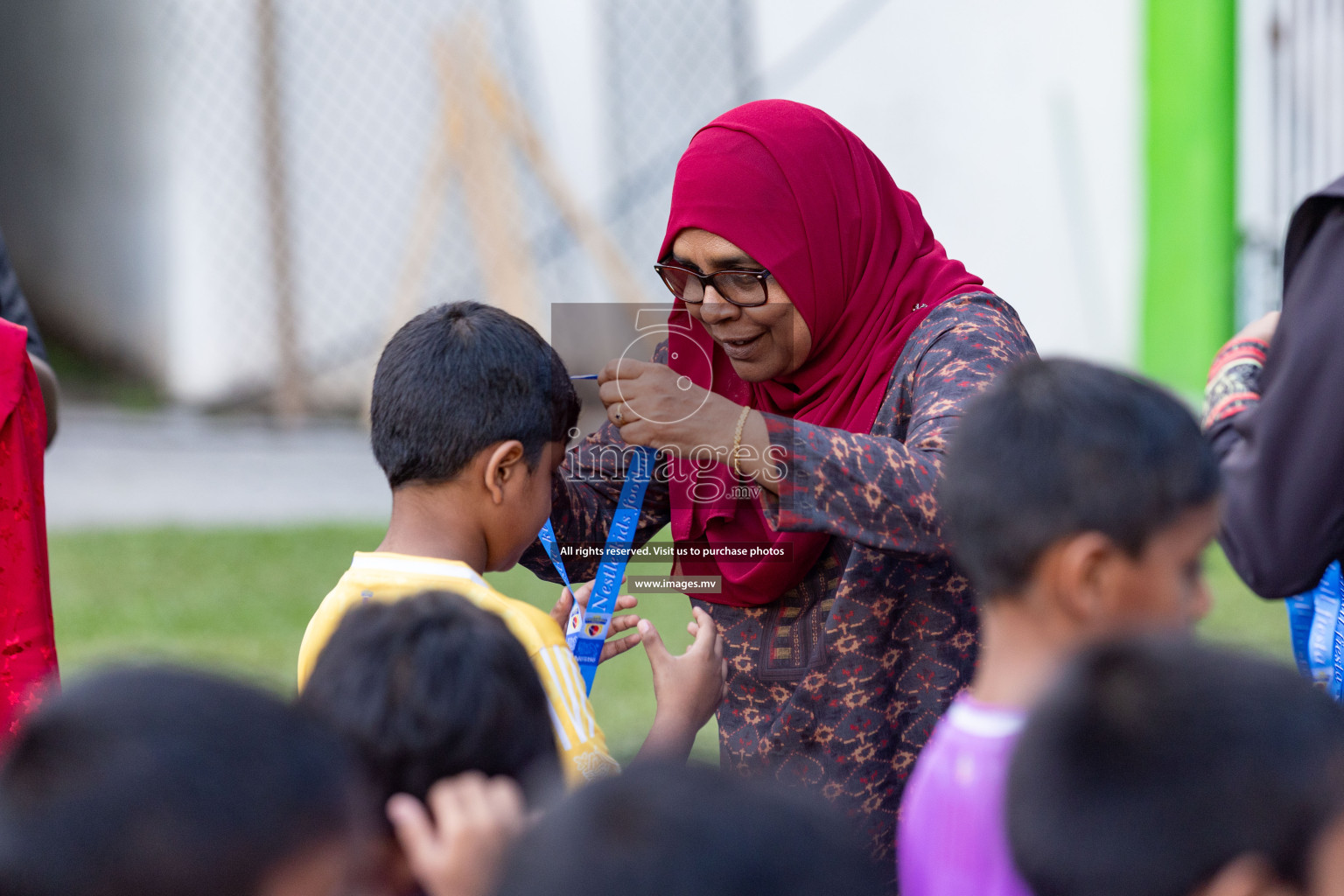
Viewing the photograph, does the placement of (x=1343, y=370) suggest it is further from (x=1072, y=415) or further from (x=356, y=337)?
(x=356, y=337)

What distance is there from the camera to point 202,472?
7.73 metres

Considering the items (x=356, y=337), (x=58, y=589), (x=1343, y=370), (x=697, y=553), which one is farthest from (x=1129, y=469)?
(x=356, y=337)

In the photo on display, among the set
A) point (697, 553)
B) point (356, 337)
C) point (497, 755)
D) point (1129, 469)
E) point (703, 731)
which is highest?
point (1129, 469)

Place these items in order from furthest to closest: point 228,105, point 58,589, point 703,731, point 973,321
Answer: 1. point 228,105
2. point 58,589
3. point 703,731
4. point 973,321

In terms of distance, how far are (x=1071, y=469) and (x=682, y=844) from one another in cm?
68

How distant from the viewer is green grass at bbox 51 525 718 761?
471cm

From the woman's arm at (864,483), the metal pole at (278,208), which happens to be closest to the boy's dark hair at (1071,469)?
the woman's arm at (864,483)

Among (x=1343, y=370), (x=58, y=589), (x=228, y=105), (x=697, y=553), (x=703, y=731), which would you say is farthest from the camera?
(x=228, y=105)

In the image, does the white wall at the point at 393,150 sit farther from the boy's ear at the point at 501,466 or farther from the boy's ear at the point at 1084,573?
the boy's ear at the point at 1084,573

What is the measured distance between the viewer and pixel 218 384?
8391 mm

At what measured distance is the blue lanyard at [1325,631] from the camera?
6.07ft

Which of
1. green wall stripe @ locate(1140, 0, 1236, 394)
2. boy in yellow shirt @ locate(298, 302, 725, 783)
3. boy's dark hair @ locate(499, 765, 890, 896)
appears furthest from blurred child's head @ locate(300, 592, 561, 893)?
green wall stripe @ locate(1140, 0, 1236, 394)

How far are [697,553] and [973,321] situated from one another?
61cm

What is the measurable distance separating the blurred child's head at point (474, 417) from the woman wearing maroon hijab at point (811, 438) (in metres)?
0.13
